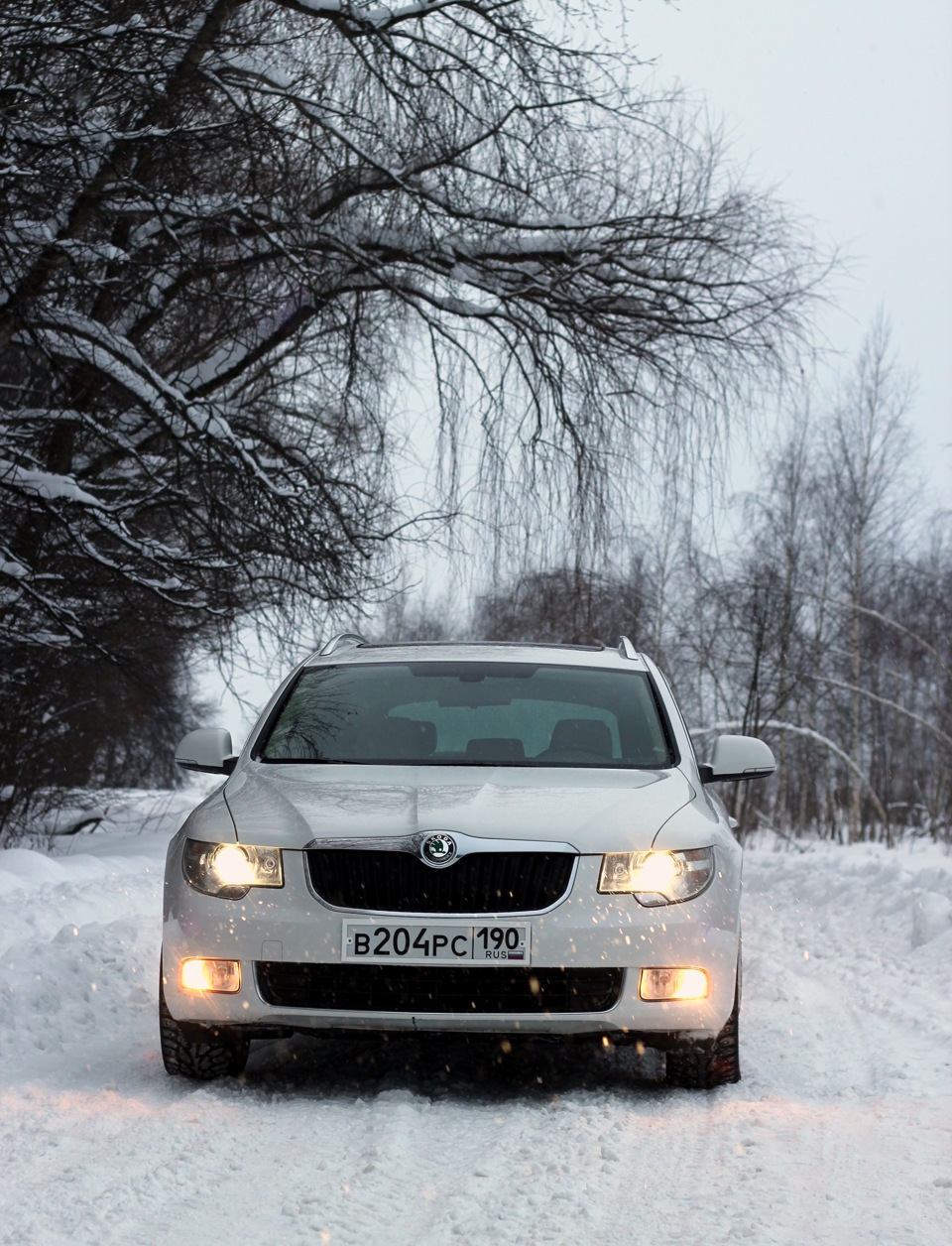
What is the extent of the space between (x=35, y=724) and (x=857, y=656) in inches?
944

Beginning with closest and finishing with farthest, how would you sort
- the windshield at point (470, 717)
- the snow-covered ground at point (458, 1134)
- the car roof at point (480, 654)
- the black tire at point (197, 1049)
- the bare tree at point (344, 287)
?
the snow-covered ground at point (458, 1134)
the black tire at point (197, 1049)
the windshield at point (470, 717)
the car roof at point (480, 654)
the bare tree at point (344, 287)

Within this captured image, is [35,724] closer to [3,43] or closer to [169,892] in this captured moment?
[3,43]

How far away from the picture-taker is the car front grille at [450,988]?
15.4 feet

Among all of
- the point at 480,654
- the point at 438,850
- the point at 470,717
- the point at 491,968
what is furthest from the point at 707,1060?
the point at 480,654

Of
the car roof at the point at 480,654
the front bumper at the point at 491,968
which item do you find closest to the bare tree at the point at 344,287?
the car roof at the point at 480,654

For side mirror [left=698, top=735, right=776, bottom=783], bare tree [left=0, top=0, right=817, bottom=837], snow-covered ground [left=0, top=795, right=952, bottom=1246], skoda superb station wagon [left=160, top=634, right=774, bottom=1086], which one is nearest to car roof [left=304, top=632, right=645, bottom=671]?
side mirror [left=698, top=735, right=776, bottom=783]

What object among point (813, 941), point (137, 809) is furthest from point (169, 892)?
point (137, 809)

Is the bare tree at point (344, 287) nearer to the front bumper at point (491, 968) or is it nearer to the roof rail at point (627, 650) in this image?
the roof rail at point (627, 650)

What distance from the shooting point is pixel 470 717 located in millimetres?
6156

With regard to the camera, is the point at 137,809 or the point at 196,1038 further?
the point at 137,809

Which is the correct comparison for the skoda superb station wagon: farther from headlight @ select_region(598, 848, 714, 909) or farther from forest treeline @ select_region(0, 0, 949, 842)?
forest treeline @ select_region(0, 0, 949, 842)

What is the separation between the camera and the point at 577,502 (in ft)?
31.1

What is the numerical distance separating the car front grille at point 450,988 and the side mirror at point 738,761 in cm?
141

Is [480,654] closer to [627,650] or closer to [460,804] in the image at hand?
[627,650]
